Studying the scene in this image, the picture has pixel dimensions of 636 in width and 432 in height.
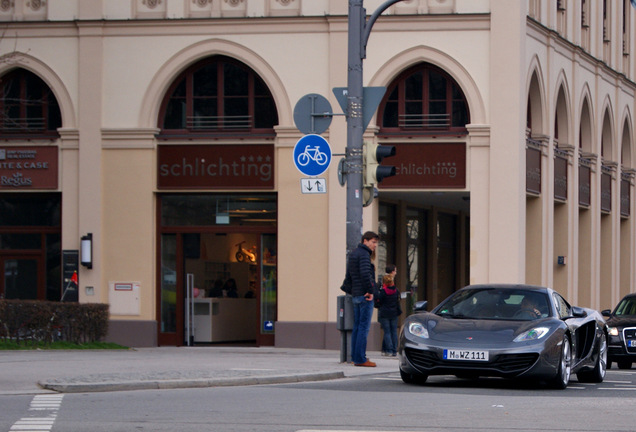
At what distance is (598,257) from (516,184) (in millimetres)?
9271

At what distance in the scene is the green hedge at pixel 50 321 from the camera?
18.5 meters

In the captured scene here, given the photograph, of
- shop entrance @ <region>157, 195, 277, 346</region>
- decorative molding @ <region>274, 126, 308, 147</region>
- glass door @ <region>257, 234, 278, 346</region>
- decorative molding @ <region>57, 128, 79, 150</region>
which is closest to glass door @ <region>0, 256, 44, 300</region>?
decorative molding @ <region>57, 128, 79, 150</region>

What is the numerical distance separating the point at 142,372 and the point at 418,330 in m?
3.63

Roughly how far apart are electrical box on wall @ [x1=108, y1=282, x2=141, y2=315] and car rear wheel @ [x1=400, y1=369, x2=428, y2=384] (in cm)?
1162

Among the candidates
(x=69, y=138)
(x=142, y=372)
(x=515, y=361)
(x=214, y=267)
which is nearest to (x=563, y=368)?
(x=515, y=361)

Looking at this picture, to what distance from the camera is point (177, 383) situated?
11609 millimetres

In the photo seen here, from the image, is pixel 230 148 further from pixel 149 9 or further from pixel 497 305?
pixel 497 305

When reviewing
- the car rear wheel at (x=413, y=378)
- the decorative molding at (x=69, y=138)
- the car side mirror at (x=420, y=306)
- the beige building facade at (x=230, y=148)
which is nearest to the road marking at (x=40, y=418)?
the car rear wheel at (x=413, y=378)

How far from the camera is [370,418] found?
869 cm

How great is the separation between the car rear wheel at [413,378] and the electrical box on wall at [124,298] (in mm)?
11623

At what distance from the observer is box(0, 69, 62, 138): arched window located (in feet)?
76.0

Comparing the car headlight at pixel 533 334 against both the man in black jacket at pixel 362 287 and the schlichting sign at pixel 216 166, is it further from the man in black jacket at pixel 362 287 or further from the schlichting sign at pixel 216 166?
the schlichting sign at pixel 216 166

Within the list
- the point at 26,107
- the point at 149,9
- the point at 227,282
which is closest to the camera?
the point at 149,9

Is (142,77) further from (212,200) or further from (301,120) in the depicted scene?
(301,120)
